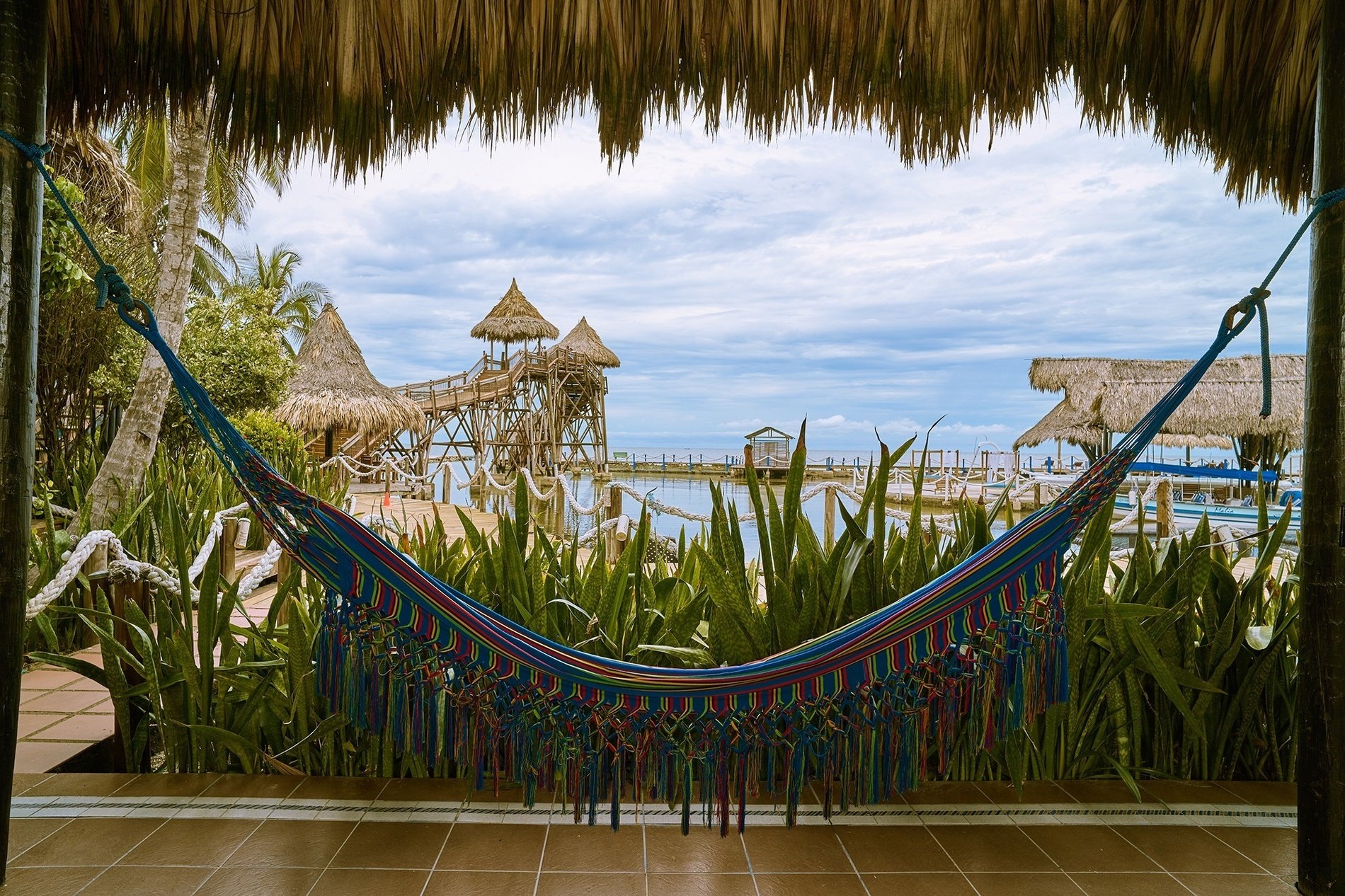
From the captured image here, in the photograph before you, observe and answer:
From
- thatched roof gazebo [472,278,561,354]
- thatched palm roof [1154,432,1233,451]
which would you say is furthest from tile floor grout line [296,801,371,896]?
thatched roof gazebo [472,278,561,354]

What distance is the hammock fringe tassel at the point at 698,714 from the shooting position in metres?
1.38

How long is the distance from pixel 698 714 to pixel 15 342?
4.32ft

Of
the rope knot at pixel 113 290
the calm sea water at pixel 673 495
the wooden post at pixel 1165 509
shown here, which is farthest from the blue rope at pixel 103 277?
the calm sea water at pixel 673 495

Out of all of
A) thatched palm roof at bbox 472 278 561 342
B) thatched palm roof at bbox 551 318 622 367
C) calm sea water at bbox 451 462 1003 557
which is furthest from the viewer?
thatched palm roof at bbox 551 318 622 367

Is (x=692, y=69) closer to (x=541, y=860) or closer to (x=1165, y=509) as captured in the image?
(x=541, y=860)

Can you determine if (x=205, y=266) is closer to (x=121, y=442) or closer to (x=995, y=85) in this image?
(x=121, y=442)

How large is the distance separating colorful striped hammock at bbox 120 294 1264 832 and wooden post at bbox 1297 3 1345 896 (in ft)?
0.47

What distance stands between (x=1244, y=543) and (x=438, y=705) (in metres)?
1.91

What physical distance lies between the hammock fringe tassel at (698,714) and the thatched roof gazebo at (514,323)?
15272 mm

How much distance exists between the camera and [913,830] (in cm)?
148

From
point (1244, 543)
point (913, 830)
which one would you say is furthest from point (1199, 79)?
point (913, 830)

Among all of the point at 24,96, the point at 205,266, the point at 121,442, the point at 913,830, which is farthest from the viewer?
the point at 205,266

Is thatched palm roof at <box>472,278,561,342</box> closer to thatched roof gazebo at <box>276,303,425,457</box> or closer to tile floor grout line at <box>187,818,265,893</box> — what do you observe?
thatched roof gazebo at <box>276,303,425,457</box>

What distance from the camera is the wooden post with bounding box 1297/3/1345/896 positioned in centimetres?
124
